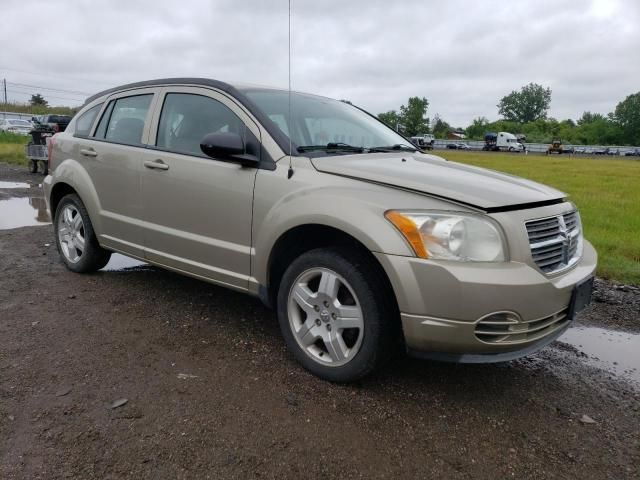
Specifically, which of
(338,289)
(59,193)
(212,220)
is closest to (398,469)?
(338,289)

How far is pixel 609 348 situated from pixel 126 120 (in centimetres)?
421

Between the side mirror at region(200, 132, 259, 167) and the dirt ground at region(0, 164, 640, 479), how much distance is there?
127 centimetres

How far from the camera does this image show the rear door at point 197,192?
11.0 feet

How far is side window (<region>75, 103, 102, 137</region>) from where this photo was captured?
188 inches

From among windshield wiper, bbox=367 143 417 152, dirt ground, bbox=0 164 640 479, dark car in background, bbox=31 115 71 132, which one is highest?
windshield wiper, bbox=367 143 417 152

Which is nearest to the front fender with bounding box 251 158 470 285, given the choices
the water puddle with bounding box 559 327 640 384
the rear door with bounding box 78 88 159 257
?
the rear door with bounding box 78 88 159 257

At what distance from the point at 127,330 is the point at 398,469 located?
2.25 m

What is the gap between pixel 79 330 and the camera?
12.0 feet

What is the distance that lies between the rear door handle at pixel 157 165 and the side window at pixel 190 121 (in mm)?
126

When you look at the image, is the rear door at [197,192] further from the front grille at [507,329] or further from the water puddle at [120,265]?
the front grille at [507,329]

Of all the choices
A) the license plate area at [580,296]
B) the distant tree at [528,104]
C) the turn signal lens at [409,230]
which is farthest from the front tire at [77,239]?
the distant tree at [528,104]

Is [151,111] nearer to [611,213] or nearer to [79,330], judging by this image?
[79,330]

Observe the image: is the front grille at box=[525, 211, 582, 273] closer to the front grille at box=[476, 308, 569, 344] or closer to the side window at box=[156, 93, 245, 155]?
the front grille at box=[476, 308, 569, 344]

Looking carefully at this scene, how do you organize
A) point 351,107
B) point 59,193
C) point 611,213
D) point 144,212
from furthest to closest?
point 611,213
point 59,193
point 351,107
point 144,212
